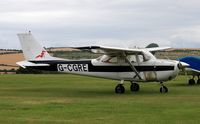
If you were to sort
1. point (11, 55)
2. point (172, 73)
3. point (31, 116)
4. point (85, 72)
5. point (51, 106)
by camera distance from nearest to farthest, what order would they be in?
point (31, 116), point (51, 106), point (172, 73), point (85, 72), point (11, 55)

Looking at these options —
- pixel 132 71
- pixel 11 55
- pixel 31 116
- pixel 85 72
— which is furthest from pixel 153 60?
pixel 11 55

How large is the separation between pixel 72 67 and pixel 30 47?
297cm

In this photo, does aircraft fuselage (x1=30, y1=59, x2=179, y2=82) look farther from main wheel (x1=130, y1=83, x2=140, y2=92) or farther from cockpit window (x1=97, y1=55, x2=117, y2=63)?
main wheel (x1=130, y1=83, x2=140, y2=92)

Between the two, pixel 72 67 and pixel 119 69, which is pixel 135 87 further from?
pixel 72 67

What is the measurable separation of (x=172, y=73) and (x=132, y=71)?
2.02m

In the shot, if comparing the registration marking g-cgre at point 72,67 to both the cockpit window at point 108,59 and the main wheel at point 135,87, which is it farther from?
the main wheel at point 135,87

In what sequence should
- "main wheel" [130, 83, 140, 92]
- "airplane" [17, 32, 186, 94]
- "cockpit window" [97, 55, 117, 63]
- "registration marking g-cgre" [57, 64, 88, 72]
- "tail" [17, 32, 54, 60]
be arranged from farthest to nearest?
1. "tail" [17, 32, 54, 60]
2. "main wheel" [130, 83, 140, 92]
3. "registration marking g-cgre" [57, 64, 88, 72]
4. "cockpit window" [97, 55, 117, 63]
5. "airplane" [17, 32, 186, 94]

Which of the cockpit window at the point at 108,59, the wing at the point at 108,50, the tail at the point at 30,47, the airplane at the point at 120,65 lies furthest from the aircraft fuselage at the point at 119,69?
the wing at the point at 108,50

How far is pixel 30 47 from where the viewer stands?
2561 cm

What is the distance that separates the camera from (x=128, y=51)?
22.3 meters

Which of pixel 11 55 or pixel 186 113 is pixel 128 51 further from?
pixel 11 55

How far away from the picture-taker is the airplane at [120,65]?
22.3m

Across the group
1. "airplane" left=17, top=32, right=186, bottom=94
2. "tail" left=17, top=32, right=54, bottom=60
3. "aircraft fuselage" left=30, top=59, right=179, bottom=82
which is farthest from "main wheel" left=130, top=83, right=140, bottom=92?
"tail" left=17, top=32, right=54, bottom=60

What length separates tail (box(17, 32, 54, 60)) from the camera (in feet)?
83.6
